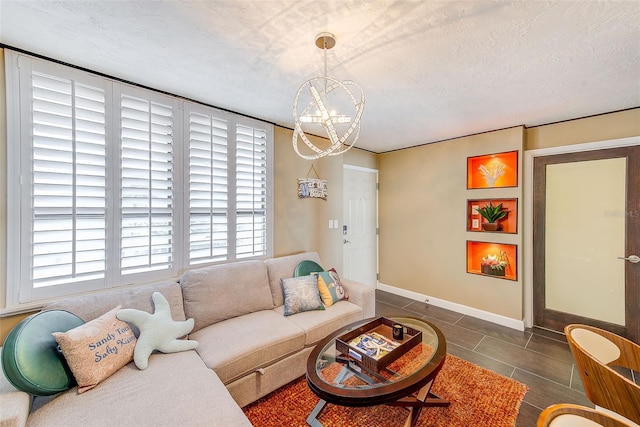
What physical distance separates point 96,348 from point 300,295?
4.85 feet

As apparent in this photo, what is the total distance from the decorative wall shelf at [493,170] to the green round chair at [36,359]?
421cm

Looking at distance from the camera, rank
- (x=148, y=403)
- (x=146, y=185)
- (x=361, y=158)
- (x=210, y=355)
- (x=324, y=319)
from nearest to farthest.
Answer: (x=148, y=403), (x=210, y=355), (x=146, y=185), (x=324, y=319), (x=361, y=158)

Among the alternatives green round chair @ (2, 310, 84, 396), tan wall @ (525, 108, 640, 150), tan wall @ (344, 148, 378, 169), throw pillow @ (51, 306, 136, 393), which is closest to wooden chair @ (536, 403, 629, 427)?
throw pillow @ (51, 306, 136, 393)

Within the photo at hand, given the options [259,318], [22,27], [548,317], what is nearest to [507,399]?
[548,317]

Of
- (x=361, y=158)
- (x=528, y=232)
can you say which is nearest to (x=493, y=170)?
(x=528, y=232)

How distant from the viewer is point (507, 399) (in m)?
1.94

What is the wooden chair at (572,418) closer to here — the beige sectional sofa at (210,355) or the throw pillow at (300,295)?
the beige sectional sofa at (210,355)

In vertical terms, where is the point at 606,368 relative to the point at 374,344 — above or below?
above

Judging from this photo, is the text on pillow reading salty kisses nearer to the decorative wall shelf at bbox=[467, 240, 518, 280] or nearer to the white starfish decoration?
the white starfish decoration

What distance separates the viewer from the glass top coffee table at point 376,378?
135cm

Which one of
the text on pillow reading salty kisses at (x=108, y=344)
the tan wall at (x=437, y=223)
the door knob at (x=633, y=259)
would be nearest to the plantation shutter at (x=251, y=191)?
the text on pillow reading salty kisses at (x=108, y=344)

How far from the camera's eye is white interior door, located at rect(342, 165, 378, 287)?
410 centimetres

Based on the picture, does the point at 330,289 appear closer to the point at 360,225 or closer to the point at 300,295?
the point at 300,295

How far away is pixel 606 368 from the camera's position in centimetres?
112
